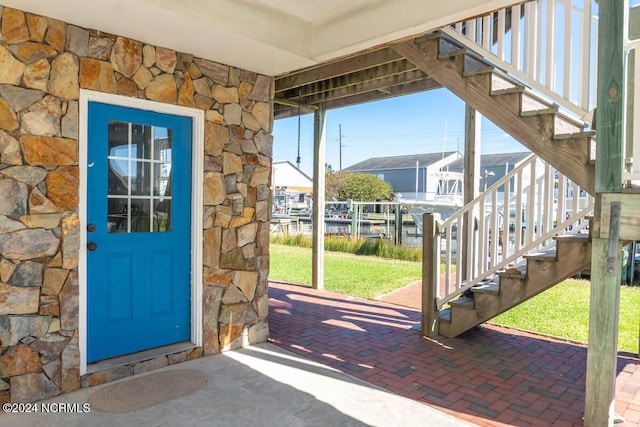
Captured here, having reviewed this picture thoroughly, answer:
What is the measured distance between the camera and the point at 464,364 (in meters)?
3.52

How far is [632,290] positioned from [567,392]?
4.68m

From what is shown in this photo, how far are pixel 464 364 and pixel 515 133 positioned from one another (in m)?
1.87

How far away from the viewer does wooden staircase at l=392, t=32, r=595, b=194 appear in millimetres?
2961

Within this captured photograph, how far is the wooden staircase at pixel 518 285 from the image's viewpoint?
3449 mm

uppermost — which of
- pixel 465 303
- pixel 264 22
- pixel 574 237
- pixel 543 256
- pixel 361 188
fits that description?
pixel 264 22

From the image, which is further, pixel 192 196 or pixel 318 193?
pixel 318 193

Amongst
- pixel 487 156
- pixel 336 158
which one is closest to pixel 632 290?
pixel 487 156

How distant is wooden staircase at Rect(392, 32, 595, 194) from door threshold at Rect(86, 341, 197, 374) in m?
3.01

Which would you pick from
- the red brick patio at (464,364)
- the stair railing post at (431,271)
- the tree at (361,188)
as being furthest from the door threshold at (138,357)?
the tree at (361,188)

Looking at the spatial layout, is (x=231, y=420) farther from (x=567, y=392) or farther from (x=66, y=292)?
(x=567, y=392)

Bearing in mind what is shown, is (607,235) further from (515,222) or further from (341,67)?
(341,67)

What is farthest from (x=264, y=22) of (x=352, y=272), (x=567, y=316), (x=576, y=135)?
(x=352, y=272)

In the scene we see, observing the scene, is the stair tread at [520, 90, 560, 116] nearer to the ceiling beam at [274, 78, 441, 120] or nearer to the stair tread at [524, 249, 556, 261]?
the stair tread at [524, 249, 556, 261]

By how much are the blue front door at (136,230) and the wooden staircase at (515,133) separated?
7.00ft
